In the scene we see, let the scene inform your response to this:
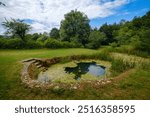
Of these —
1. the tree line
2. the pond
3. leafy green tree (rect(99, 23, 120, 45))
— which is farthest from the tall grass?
leafy green tree (rect(99, 23, 120, 45))

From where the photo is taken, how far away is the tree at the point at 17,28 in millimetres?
25828

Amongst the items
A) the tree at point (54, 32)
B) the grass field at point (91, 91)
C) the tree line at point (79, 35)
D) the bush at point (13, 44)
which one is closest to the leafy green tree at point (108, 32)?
the tree line at point (79, 35)

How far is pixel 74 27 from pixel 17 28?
1182cm

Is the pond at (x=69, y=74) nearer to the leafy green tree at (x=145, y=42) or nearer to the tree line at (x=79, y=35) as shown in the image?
the leafy green tree at (x=145, y=42)

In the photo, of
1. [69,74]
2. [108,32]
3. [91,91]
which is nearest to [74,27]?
[108,32]

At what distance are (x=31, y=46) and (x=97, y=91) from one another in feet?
59.8

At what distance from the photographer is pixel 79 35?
33.2 m

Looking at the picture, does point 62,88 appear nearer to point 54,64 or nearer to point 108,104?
point 108,104

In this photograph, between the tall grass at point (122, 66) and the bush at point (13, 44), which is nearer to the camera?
the tall grass at point (122, 66)

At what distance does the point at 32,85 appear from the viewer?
660cm

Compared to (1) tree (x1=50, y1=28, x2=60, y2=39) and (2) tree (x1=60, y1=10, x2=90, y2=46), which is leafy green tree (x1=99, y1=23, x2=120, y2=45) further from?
(1) tree (x1=50, y1=28, x2=60, y2=39)

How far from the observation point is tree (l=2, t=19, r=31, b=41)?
2583cm

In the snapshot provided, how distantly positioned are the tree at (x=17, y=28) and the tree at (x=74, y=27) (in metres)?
8.75

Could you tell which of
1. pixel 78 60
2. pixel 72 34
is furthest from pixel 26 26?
pixel 78 60
